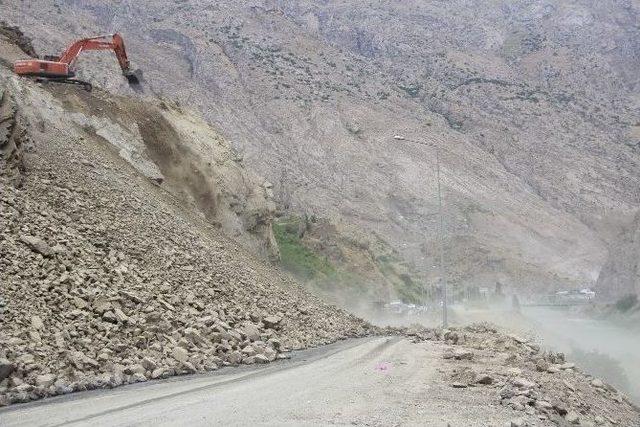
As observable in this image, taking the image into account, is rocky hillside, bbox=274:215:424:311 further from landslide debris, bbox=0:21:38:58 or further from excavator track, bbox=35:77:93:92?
excavator track, bbox=35:77:93:92

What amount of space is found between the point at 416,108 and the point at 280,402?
108 meters

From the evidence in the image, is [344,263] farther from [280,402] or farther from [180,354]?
[280,402]

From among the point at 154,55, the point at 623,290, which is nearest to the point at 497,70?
the point at 154,55

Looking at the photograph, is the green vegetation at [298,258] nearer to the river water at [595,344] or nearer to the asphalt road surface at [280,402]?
the river water at [595,344]

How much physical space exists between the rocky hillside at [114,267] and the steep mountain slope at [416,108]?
48976 mm

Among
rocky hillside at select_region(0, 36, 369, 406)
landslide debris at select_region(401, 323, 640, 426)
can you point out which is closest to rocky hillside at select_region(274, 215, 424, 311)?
rocky hillside at select_region(0, 36, 369, 406)

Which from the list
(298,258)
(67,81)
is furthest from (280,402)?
(298,258)

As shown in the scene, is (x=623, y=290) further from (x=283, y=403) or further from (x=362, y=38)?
(x=362, y=38)

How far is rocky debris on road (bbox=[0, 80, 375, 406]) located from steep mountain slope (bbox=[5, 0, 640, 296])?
53.6 meters

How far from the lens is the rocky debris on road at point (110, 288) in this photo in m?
10.6

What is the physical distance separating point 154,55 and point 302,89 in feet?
76.4

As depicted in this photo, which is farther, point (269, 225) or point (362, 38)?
point (362, 38)

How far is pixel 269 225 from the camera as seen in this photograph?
32.8m

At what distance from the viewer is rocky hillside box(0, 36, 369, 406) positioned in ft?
35.5
